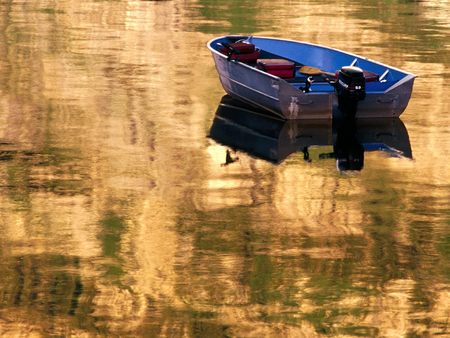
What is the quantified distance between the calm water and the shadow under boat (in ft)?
1.33

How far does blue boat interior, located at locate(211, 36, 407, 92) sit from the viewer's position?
34188mm

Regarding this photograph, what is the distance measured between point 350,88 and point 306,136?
177 cm

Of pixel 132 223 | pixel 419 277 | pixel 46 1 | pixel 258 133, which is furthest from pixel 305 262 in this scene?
pixel 46 1

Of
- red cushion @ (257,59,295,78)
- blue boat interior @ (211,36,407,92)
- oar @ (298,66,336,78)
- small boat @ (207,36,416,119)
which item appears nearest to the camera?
Result: small boat @ (207,36,416,119)

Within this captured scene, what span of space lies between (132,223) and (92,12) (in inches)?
1372

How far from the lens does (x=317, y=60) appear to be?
37781 millimetres

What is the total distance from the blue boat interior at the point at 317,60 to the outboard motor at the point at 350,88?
71 centimetres

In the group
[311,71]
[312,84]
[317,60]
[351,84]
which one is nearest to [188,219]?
[351,84]

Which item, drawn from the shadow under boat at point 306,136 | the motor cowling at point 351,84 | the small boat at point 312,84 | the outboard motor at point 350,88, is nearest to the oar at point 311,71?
the small boat at point 312,84

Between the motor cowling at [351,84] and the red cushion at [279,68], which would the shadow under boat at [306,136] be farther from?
the red cushion at [279,68]

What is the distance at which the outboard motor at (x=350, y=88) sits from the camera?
107ft

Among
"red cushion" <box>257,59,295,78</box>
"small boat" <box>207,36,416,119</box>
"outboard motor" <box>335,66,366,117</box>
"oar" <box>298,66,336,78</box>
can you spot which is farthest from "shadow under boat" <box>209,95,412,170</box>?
"oar" <box>298,66,336,78</box>

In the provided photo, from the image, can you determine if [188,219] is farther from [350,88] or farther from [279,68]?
[279,68]

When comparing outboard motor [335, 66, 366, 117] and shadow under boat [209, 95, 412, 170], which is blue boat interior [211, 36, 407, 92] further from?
shadow under boat [209, 95, 412, 170]
